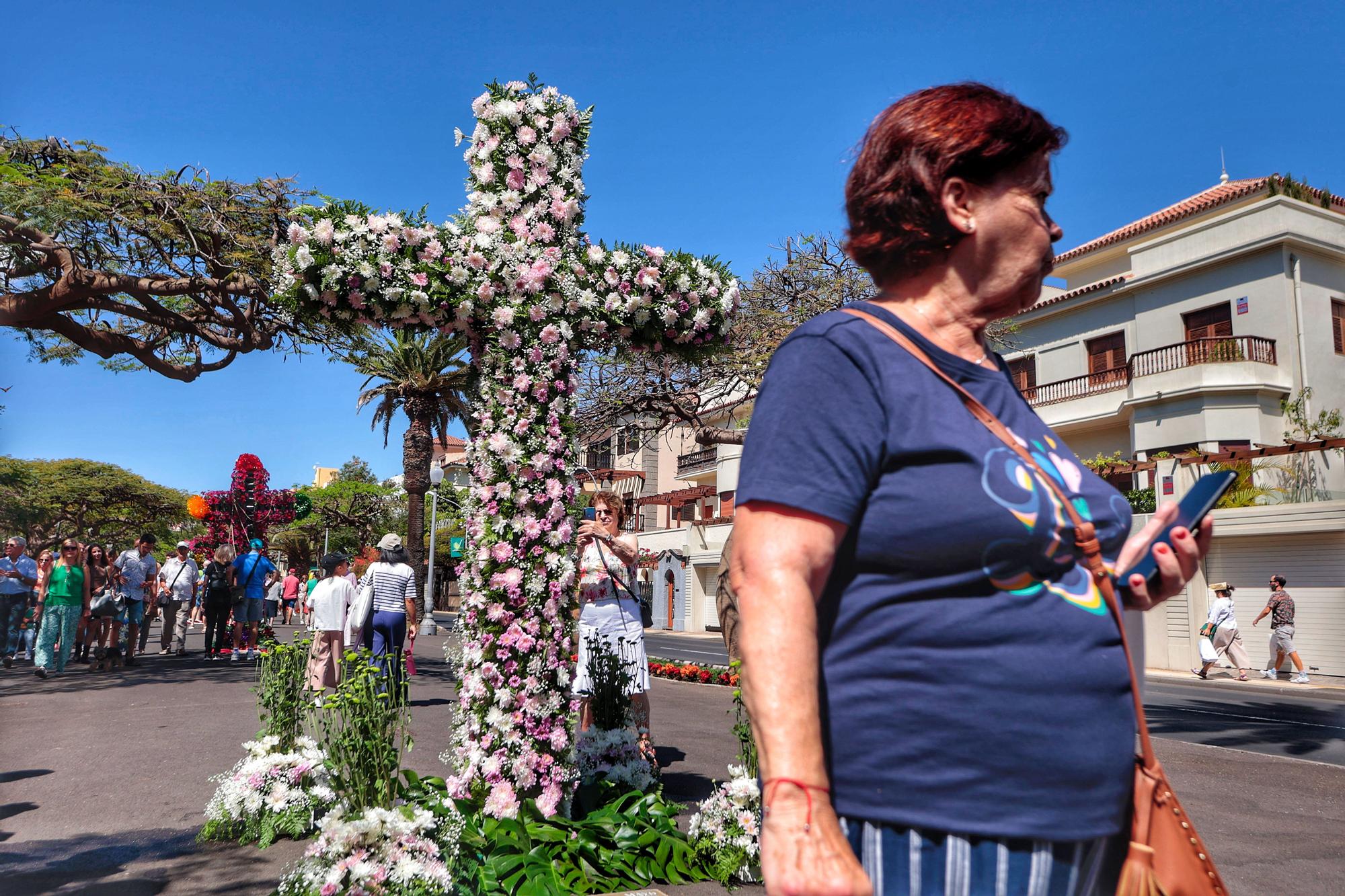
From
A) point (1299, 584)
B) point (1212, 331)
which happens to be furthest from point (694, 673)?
point (1212, 331)

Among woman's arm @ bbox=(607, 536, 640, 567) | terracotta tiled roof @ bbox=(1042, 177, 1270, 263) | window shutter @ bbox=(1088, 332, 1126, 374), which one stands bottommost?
woman's arm @ bbox=(607, 536, 640, 567)

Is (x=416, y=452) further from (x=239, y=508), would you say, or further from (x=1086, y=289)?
(x=1086, y=289)

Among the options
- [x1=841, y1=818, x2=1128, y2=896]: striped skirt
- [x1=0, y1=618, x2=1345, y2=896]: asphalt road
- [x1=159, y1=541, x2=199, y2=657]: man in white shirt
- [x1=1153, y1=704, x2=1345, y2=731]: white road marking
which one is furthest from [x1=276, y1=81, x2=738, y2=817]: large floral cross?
[x1=159, y1=541, x2=199, y2=657]: man in white shirt

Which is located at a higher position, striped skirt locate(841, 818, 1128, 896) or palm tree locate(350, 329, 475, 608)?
palm tree locate(350, 329, 475, 608)

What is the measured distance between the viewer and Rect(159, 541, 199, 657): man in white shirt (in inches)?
634

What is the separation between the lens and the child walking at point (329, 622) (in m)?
10.0

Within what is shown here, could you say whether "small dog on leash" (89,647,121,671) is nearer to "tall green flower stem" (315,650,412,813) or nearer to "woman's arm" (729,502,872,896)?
"tall green flower stem" (315,650,412,813)

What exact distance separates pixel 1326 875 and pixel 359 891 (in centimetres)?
509

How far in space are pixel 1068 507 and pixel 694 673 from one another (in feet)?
46.1

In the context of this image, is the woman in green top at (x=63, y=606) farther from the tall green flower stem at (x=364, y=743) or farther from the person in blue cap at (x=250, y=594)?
the tall green flower stem at (x=364, y=743)

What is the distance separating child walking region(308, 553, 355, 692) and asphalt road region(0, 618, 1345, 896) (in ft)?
2.94

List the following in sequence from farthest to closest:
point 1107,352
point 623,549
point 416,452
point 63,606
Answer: point 1107,352
point 416,452
point 63,606
point 623,549

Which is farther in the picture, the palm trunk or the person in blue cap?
the palm trunk

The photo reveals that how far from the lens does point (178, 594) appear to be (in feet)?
53.5
